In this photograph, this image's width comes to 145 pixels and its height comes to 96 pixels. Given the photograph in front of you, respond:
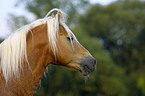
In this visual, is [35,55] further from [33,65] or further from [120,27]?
[120,27]

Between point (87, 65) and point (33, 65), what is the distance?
0.82 meters

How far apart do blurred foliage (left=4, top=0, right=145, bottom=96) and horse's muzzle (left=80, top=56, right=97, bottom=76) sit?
15347mm

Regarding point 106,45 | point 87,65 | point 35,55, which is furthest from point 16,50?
point 106,45

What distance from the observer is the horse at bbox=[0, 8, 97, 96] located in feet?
9.83

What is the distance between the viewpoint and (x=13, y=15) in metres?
23.9

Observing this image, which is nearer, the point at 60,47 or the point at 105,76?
the point at 60,47

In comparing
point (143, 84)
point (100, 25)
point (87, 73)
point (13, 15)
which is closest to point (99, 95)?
point (143, 84)

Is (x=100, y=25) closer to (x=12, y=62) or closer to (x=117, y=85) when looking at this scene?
(x=117, y=85)

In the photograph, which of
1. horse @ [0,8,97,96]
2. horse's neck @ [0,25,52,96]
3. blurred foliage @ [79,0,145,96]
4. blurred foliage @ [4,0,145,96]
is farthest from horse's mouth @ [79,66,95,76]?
blurred foliage @ [79,0,145,96]

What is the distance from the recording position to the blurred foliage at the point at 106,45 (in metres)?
21.9

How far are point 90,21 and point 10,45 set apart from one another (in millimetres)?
38178

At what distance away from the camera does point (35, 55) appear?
3152 mm

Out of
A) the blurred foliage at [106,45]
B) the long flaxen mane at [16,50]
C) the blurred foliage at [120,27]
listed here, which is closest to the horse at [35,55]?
the long flaxen mane at [16,50]

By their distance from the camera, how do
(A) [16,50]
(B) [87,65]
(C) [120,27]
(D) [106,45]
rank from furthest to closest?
1. (D) [106,45]
2. (C) [120,27]
3. (B) [87,65]
4. (A) [16,50]
